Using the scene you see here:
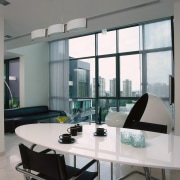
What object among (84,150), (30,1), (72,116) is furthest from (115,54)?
(84,150)

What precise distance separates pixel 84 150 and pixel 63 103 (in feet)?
18.1

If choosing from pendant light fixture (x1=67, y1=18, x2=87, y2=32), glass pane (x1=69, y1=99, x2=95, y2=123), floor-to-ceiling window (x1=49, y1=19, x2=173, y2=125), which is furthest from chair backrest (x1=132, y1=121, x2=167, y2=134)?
glass pane (x1=69, y1=99, x2=95, y2=123)

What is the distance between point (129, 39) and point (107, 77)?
1494mm

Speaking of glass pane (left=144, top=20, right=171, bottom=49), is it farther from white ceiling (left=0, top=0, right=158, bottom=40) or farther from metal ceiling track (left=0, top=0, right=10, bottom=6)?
metal ceiling track (left=0, top=0, right=10, bottom=6)

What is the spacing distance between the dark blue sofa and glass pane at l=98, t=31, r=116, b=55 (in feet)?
9.09

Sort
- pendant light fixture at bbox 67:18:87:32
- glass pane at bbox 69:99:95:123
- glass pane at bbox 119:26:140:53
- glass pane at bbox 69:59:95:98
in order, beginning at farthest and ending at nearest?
glass pane at bbox 69:59:95:98 → glass pane at bbox 69:99:95:123 → glass pane at bbox 119:26:140:53 → pendant light fixture at bbox 67:18:87:32

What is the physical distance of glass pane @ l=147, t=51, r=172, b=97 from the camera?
16.1ft

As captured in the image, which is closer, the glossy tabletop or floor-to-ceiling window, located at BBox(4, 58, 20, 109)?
the glossy tabletop

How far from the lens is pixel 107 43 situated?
6152 millimetres

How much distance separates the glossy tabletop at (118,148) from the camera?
1.07 metres

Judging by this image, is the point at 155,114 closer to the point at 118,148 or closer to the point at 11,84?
the point at 118,148

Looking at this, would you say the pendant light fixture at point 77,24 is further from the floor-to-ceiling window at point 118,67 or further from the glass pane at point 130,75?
the glass pane at point 130,75

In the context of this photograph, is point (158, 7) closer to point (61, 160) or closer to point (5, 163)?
point (61, 160)

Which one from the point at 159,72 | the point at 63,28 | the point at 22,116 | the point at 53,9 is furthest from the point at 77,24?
the point at 22,116
